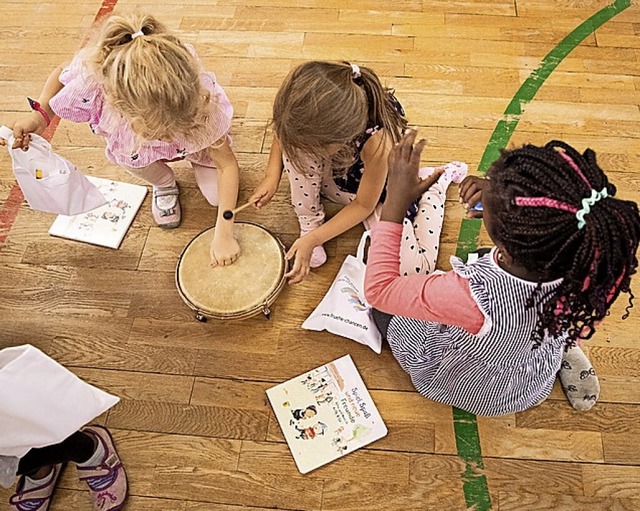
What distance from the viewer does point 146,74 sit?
1.37 m

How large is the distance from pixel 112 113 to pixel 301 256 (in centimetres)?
60

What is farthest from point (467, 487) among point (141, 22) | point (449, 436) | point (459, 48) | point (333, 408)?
point (459, 48)

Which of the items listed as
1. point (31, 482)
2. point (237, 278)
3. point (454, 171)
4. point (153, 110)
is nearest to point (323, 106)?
point (153, 110)

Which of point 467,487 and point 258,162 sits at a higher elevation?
point 258,162

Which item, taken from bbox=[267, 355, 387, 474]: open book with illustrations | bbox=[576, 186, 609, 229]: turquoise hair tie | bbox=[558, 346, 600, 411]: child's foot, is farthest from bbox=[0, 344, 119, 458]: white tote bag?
bbox=[558, 346, 600, 411]: child's foot

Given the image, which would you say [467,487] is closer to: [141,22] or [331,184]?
[331,184]

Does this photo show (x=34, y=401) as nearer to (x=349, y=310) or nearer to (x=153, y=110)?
(x=153, y=110)

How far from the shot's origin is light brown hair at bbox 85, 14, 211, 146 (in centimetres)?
138

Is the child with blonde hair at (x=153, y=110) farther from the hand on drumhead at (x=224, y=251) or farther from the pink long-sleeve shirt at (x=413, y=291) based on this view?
the pink long-sleeve shirt at (x=413, y=291)

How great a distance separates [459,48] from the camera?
2.23 meters

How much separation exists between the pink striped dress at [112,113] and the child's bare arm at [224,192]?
2.6 inches

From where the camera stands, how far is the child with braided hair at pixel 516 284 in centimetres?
96

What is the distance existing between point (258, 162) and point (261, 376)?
2.33ft

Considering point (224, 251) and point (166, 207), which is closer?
point (224, 251)
